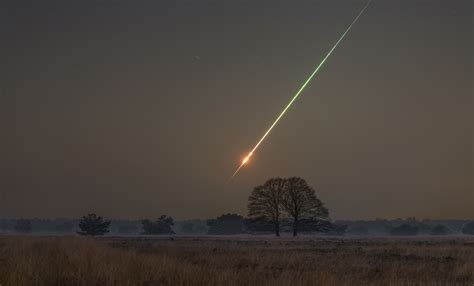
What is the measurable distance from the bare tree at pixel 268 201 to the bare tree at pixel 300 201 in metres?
0.93

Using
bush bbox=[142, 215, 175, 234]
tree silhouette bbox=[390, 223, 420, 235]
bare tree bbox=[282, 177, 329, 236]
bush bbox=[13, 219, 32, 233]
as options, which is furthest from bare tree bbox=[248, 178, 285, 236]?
bush bbox=[13, 219, 32, 233]

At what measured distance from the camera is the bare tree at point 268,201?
84.7 meters

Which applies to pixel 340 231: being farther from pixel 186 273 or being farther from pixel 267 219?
pixel 186 273

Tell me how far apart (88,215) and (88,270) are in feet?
277

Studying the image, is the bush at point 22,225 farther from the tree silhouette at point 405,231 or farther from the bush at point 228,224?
the tree silhouette at point 405,231

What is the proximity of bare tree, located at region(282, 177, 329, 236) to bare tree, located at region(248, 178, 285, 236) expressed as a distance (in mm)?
928

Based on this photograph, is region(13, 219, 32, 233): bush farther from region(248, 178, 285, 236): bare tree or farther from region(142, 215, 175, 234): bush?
region(248, 178, 285, 236): bare tree

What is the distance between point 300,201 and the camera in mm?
83750

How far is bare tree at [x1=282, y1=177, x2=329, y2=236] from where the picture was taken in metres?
83.5

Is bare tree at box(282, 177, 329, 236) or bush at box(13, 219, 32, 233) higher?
bush at box(13, 219, 32, 233)

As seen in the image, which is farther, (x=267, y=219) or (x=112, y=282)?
(x=267, y=219)

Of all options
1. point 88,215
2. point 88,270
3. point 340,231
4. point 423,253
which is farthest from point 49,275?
point 340,231

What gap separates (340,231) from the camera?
156 m

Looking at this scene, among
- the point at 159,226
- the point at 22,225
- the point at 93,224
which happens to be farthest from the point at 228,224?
the point at 22,225
